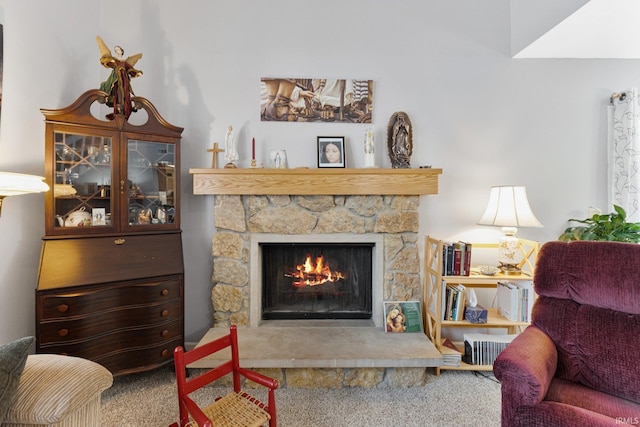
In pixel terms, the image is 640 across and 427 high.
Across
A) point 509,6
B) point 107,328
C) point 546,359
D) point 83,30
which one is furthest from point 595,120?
point 83,30

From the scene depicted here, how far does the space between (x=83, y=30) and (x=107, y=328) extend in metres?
2.24

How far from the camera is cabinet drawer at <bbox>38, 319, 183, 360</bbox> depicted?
1.74m

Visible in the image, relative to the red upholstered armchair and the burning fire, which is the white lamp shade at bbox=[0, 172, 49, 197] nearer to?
the burning fire

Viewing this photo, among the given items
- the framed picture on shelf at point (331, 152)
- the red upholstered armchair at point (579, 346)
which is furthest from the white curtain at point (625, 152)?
the framed picture on shelf at point (331, 152)

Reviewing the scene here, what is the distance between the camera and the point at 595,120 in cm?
249

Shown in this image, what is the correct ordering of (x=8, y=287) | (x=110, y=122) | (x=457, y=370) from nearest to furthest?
1. (x=8, y=287)
2. (x=110, y=122)
3. (x=457, y=370)

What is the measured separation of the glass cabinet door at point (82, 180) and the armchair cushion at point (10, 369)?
1.02m

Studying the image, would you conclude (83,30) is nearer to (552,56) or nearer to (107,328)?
(107,328)

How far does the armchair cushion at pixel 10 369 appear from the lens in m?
0.97

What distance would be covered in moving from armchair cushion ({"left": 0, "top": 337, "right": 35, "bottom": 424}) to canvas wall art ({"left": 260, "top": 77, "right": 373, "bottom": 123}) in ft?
6.47

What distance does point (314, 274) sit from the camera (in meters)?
2.56

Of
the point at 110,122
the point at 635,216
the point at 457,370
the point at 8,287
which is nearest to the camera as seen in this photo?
the point at 8,287

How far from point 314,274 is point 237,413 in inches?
52.0

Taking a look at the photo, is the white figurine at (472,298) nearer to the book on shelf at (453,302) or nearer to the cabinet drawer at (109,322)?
the book on shelf at (453,302)
